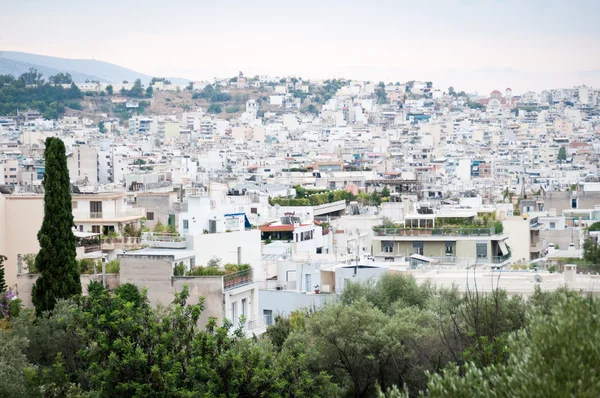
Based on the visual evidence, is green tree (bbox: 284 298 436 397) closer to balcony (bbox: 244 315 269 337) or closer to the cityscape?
the cityscape

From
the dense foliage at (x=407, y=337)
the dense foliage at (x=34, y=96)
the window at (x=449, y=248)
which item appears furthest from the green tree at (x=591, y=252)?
the dense foliage at (x=34, y=96)

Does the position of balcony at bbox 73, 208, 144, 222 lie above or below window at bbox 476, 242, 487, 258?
above

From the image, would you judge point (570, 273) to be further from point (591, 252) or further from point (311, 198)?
point (311, 198)

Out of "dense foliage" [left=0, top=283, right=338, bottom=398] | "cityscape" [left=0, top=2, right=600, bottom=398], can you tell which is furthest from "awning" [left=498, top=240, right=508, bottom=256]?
"dense foliage" [left=0, top=283, right=338, bottom=398]

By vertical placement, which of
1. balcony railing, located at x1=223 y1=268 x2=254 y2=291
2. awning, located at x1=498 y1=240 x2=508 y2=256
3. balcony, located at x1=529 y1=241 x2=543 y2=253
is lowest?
balcony, located at x1=529 y1=241 x2=543 y2=253

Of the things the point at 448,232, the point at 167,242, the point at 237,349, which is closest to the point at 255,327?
the point at 167,242

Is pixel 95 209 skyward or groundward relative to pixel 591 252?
skyward
